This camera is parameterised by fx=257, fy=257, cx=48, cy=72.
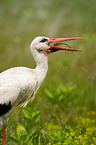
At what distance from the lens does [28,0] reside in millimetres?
10484

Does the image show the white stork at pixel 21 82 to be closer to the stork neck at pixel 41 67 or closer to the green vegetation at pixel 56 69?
the stork neck at pixel 41 67

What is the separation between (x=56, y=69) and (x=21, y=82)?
2997 mm

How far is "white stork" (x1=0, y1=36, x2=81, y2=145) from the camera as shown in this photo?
3142 millimetres

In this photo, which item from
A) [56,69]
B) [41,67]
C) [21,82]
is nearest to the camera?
[21,82]

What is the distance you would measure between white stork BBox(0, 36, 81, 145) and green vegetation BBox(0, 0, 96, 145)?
0.97 ft

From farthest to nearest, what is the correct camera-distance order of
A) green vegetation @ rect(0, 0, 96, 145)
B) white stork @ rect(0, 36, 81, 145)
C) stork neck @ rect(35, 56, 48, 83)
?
green vegetation @ rect(0, 0, 96, 145)
stork neck @ rect(35, 56, 48, 83)
white stork @ rect(0, 36, 81, 145)

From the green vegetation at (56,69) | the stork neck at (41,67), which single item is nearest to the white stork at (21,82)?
the stork neck at (41,67)

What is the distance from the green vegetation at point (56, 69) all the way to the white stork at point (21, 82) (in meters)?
0.29

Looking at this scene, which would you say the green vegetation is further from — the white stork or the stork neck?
the stork neck

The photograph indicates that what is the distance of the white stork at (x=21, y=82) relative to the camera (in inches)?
124

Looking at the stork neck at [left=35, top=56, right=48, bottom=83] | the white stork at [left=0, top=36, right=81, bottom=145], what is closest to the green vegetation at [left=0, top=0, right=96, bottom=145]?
the white stork at [left=0, top=36, right=81, bottom=145]

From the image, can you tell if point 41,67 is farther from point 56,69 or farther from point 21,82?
point 56,69

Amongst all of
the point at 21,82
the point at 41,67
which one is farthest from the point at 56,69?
the point at 21,82

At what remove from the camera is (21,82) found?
10.5ft
